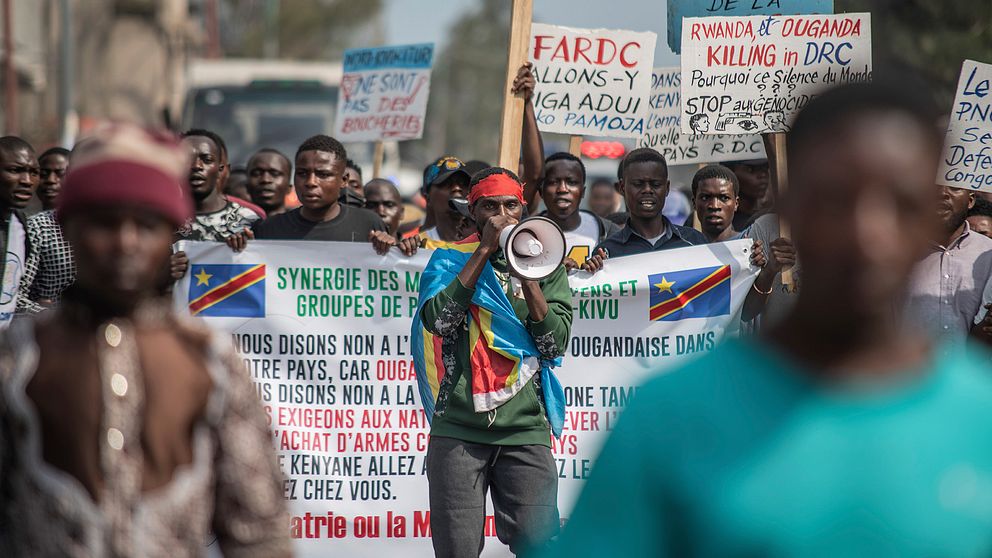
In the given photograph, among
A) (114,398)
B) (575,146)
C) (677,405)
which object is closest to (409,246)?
(575,146)

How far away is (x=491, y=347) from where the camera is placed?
5023 millimetres

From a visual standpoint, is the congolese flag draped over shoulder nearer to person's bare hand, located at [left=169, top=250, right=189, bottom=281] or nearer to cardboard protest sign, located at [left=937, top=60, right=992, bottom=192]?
person's bare hand, located at [left=169, top=250, right=189, bottom=281]

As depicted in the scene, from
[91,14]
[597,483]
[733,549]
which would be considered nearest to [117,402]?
[597,483]

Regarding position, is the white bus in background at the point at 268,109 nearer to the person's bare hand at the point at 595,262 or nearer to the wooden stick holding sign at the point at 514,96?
the wooden stick holding sign at the point at 514,96

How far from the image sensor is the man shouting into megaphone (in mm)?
4965

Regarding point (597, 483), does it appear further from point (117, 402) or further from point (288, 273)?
point (288, 273)

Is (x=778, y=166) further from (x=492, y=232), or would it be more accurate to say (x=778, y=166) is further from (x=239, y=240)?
(x=239, y=240)

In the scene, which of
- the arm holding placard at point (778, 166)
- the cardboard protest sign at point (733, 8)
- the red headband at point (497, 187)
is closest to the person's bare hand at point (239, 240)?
the red headband at point (497, 187)

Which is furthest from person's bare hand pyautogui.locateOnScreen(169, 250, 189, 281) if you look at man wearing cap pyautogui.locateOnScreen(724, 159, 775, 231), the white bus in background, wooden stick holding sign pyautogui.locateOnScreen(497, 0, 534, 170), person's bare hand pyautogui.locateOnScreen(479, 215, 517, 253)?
the white bus in background

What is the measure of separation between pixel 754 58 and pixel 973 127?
4.21 ft

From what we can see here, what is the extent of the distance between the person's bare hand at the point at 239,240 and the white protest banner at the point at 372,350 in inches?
1.8

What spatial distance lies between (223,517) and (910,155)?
142 cm

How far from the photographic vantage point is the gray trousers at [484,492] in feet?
16.3

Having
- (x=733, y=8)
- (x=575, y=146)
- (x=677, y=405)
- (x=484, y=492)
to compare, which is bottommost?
(x=484, y=492)
